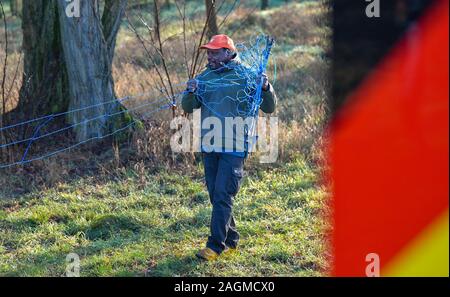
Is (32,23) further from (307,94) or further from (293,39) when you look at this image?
(293,39)

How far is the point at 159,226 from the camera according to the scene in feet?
20.0

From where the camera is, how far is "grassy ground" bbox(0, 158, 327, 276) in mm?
5230

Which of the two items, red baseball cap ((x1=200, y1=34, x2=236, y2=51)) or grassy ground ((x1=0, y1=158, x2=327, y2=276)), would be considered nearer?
red baseball cap ((x1=200, y1=34, x2=236, y2=51))

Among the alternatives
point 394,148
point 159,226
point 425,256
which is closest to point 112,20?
point 159,226

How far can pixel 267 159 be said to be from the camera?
25.5ft

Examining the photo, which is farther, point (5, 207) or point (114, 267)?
point (5, 207)

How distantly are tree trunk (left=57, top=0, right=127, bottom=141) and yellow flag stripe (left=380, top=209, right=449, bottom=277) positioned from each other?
3.94 metres

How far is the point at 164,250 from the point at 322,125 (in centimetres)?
362

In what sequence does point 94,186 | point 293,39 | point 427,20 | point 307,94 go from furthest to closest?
point 293,39 < point 307,94 < point 427,20 < point 94,186

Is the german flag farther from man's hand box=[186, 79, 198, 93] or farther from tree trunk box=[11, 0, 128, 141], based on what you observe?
tree trunk box=[11, 0, 128, 141]

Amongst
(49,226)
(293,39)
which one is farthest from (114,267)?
(293,39)

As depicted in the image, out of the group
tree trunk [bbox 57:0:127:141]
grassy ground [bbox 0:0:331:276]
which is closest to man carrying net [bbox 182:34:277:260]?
grassy ground [bbox 0:0:331:276]

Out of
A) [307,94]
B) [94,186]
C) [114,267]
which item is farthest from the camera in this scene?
[307,94]

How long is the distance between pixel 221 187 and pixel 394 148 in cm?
369
